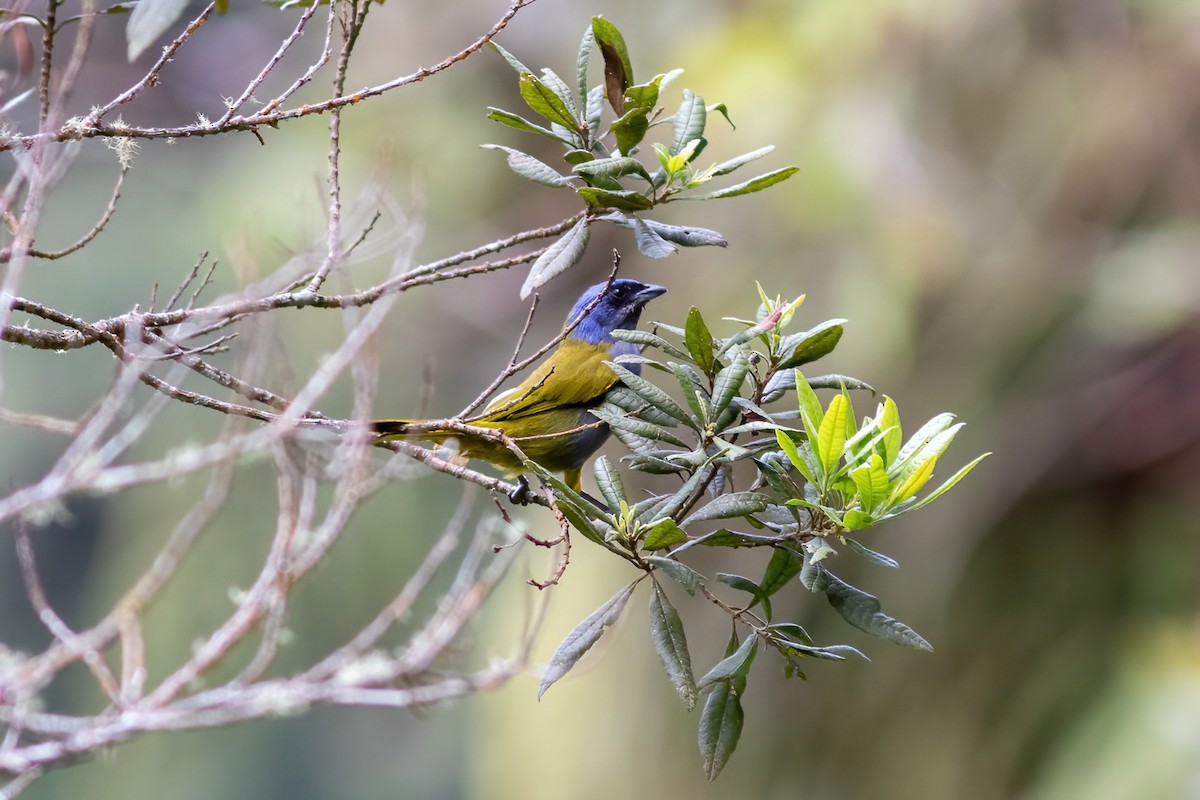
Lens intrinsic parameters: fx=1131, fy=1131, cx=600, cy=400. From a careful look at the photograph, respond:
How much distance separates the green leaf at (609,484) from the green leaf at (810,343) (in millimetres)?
349

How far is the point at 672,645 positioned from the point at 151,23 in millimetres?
1213

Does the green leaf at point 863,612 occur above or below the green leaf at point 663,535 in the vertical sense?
below

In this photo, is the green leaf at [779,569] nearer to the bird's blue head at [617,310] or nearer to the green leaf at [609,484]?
the green leaf at [609,484]

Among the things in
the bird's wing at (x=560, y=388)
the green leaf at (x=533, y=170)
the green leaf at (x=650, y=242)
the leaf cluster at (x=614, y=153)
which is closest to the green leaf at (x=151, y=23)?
the leaf cluster at (x=614, y=153)

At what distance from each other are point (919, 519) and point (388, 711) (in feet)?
18.6

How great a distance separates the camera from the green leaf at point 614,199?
189cm

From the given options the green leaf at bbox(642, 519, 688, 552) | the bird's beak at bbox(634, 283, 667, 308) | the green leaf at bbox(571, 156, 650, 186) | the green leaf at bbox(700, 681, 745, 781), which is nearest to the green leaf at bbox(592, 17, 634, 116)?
the green leaf at bbox(571, 156, 650, 186)

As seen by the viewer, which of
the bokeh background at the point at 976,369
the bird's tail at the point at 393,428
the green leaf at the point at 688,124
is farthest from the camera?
the bokeh background at the point at 976,369

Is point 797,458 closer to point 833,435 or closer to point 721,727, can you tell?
point 833,435

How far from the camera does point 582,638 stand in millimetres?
1883

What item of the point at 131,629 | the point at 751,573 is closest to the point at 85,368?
the point at 751,573

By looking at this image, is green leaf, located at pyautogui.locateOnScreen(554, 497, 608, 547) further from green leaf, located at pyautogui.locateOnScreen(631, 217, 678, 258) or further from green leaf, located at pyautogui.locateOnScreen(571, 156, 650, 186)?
green leaf, located at pyautogui.locateOnScreen(571, 156, 650, 186)

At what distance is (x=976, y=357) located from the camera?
5.44 meters

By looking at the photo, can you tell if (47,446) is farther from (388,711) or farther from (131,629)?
(131,629)
